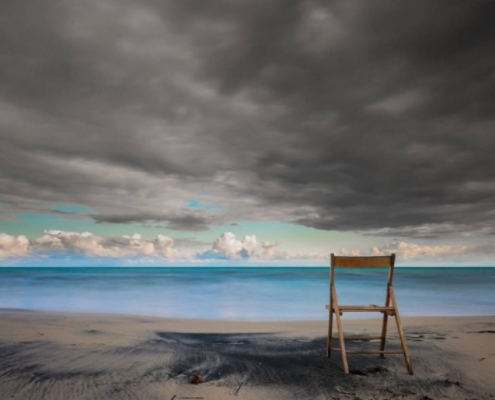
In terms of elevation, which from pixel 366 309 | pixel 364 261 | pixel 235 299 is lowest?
pixel 235 299

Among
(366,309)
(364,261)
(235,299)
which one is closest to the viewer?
(366,309)

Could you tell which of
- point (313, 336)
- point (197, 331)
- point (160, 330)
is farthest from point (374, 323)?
point (160, 330)

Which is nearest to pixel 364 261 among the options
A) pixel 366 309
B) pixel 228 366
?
pixel 366 309

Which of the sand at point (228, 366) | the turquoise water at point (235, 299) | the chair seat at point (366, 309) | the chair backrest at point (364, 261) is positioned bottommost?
the turquoise water at point (235, 299)

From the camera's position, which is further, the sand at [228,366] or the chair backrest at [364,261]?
the chair backrest at [364,261]

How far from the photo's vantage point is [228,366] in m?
4.41

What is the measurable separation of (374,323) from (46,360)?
6.43 m

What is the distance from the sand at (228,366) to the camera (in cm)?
360

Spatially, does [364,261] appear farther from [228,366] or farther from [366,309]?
[228,366]

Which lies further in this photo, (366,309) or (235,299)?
(235,299)

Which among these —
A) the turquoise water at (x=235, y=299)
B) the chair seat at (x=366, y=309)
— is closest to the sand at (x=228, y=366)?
the chair seat at (x=366, y=309)

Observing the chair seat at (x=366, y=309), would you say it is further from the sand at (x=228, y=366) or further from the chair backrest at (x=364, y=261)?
the sand at (x=228, y=366)

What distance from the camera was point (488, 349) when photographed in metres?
5.43

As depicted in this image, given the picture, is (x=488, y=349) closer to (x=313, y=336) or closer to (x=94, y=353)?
(x=313, y=336)
